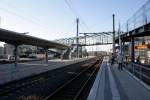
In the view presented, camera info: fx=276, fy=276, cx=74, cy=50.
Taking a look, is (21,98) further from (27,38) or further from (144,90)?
(27,38)

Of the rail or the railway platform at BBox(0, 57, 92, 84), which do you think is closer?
the rail

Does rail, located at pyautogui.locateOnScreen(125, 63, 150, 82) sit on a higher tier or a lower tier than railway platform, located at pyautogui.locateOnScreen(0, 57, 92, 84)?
higher

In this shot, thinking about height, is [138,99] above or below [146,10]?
below

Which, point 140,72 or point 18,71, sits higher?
point 140,72

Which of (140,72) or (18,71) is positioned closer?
(140,72)

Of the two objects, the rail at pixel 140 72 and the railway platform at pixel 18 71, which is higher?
the rail at pixel 140 72

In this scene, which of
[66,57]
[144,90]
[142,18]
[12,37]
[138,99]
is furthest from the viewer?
[66,57]

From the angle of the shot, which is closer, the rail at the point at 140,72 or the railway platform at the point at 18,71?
the rail at the point at 140,72

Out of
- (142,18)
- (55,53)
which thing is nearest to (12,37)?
(142,18)

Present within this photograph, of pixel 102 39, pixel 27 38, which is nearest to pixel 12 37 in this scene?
pixel 27 38

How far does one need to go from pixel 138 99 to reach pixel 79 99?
3015 mm

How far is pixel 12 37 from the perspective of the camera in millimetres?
36344

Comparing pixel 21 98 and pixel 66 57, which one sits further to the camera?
pixel 66 57

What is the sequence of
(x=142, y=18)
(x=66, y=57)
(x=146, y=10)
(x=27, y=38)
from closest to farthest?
(x=146, y=10) → (x=142, y=18) → (x=27, y=38) → (x=66, y=57)
